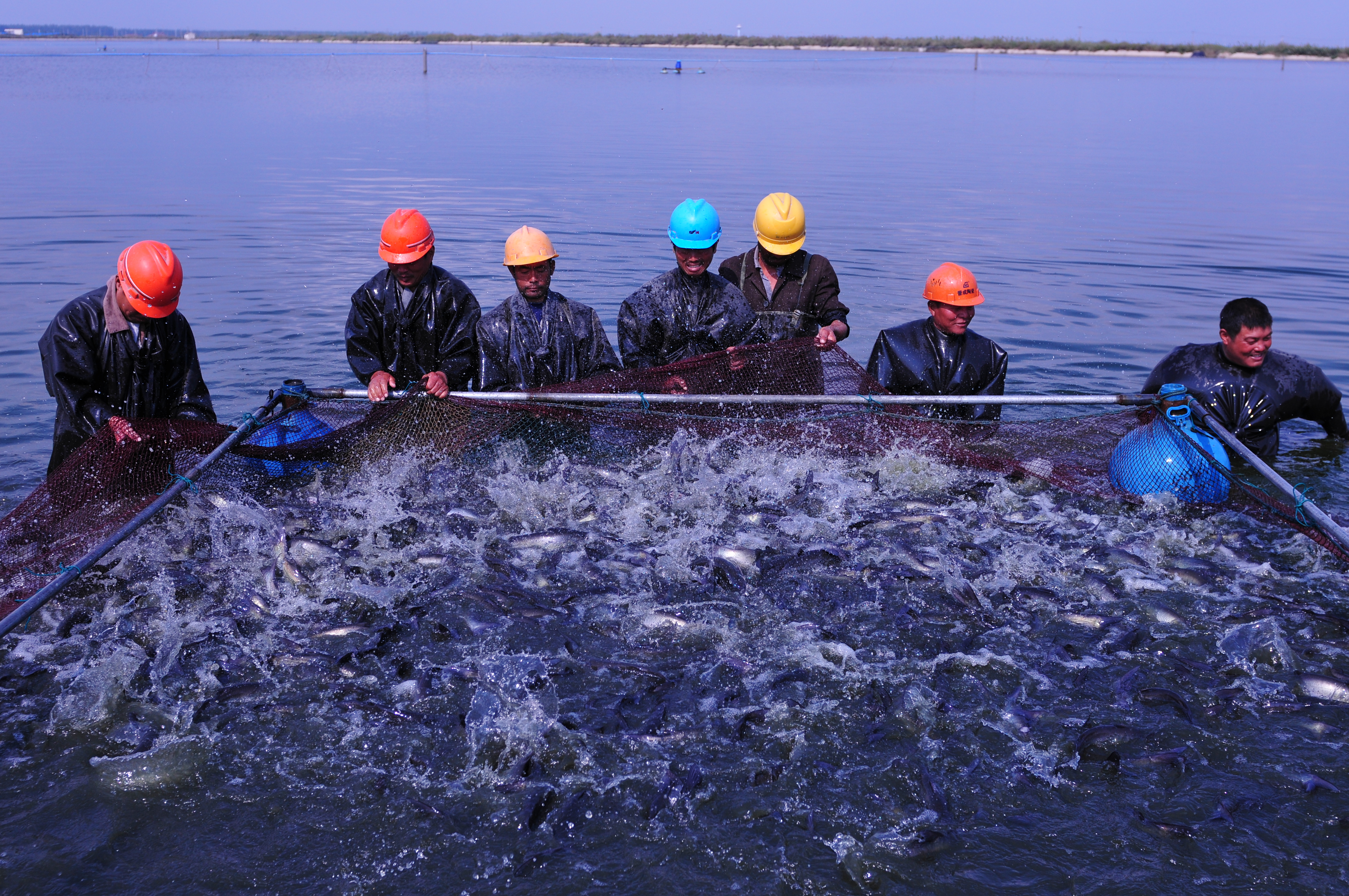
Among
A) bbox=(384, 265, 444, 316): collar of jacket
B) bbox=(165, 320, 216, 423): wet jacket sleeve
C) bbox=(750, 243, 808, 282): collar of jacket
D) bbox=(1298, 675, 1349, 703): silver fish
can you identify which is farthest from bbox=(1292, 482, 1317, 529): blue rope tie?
bbox=(165, 320, 216, 423): wet jacket sleeve

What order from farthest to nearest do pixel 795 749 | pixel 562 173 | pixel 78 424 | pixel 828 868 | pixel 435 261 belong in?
1. pixel 562 173
2. pixel 435 261
3. pixel 78 424
4. pixel 795 749
5. pixel 828 868

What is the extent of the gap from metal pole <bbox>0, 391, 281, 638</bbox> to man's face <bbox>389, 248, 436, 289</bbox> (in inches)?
55.5

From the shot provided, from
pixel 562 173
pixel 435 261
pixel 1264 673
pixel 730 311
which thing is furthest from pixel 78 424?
pixel 562 173

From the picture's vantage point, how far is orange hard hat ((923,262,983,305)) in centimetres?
791

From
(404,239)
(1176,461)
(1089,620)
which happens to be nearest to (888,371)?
(1176,461)

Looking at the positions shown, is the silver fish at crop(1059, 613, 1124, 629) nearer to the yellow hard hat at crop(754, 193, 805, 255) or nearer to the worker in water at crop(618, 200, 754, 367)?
the worker in water at crop(618, 200, 754, 367)

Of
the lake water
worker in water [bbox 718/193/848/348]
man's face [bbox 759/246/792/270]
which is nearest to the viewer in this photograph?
the lake water

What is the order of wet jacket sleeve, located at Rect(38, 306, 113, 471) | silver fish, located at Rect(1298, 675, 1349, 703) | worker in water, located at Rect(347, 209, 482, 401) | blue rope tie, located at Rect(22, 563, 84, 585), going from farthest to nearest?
worker in water, located at Rect(347, 209, 482, 401) < wet jacket sleeve, located at Rect(38, 306, 113, 471) < silver fish, located at Rect(1298, 675, 1349, 703) < blue rope tie, located at Rect(22, 563, 84, 585)

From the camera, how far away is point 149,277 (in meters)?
6.36

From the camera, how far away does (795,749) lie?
4.75 metres

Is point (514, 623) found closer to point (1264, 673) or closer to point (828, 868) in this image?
point (828, 868)

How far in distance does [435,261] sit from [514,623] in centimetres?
1111

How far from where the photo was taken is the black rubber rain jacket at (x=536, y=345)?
8.05 meters

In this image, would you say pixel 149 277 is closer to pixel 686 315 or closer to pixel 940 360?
pixel 686 315
